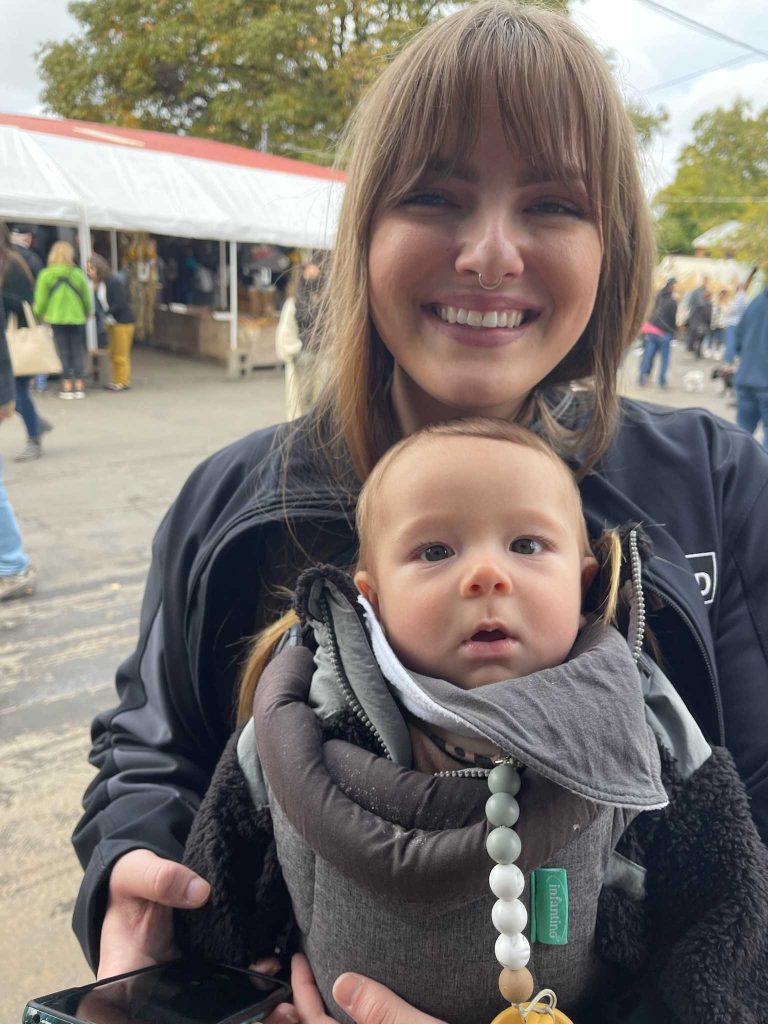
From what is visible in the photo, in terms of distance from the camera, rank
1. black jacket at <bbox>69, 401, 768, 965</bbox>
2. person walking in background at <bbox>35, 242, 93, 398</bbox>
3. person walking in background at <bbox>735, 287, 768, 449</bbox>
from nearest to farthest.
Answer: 1. black jacket at <bbox>69, 401, 768, 965</bbox>
2. person walking in background at <bbox>735, 287, 768, 449</bbox>
3. person walking in background at <bbox>35, 242, 93, 398</bbox>

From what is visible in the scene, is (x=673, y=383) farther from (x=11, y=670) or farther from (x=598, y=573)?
(x=598, y=573)

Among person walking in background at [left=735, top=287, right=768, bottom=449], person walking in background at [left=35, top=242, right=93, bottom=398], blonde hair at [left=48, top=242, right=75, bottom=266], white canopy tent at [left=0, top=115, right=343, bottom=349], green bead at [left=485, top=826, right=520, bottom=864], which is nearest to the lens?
green bead at [left=485, top=826, right=520, bottom=864]

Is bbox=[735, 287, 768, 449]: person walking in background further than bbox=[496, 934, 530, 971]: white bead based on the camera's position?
Yes

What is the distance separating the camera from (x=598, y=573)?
1.25m

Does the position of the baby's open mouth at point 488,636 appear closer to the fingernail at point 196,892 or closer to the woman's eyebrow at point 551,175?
→ the fingernail at point 196,892

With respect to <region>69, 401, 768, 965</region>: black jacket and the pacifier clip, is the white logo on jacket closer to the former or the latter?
<region>69, 401, 768, 965</region>: black jacket

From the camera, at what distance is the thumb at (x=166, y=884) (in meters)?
1.15

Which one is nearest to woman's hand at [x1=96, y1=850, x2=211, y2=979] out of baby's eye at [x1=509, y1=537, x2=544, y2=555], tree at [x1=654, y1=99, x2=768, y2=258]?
baby's eye at [x1=509, y1=537, x2=544, y2=555]

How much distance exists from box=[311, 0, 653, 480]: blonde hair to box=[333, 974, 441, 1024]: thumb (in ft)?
2.41


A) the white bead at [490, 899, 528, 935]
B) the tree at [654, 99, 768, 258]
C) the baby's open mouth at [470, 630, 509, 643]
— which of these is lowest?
the white bead at [490, 899, 528, 935]

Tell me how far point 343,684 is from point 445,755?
6.3 inches

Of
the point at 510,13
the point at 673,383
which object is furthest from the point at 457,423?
the point at 673,383

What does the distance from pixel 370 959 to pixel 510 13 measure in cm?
129

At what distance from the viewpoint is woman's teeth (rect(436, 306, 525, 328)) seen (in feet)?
4.08
